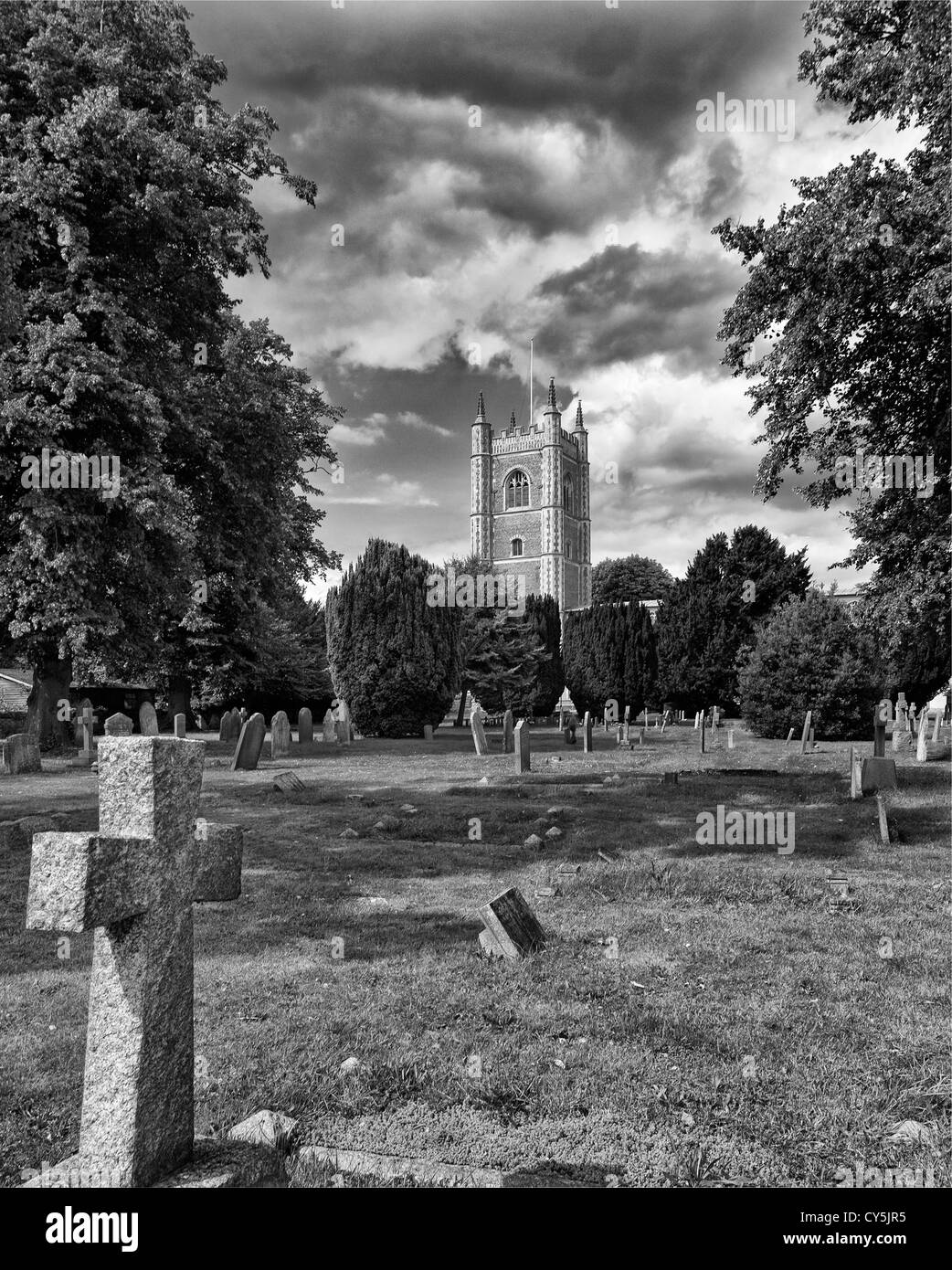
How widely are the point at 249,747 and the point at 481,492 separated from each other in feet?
225

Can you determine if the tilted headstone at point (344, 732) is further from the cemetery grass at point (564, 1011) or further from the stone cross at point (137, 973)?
the stone cross at point (137, 973)

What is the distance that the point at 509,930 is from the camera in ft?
16.5

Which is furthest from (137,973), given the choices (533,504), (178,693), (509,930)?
(533,504)

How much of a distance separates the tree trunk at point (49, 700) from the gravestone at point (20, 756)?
16.5 feet

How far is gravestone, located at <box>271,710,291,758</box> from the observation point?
1955cm

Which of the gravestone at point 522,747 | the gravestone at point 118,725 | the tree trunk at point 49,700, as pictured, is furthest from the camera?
the tree trunk at point 49,700

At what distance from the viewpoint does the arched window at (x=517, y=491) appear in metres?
81.3

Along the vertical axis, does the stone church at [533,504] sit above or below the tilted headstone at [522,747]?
above

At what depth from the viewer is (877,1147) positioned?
2877 mm

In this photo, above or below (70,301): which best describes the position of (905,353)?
below

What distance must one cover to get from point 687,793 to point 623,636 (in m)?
30.7

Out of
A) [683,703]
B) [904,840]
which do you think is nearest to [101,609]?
[904,840]

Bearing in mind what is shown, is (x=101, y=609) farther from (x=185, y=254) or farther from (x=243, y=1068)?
(x=243, y=1068)

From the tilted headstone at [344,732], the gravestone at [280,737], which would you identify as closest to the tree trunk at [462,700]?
the tilted headstone at [344,732]
